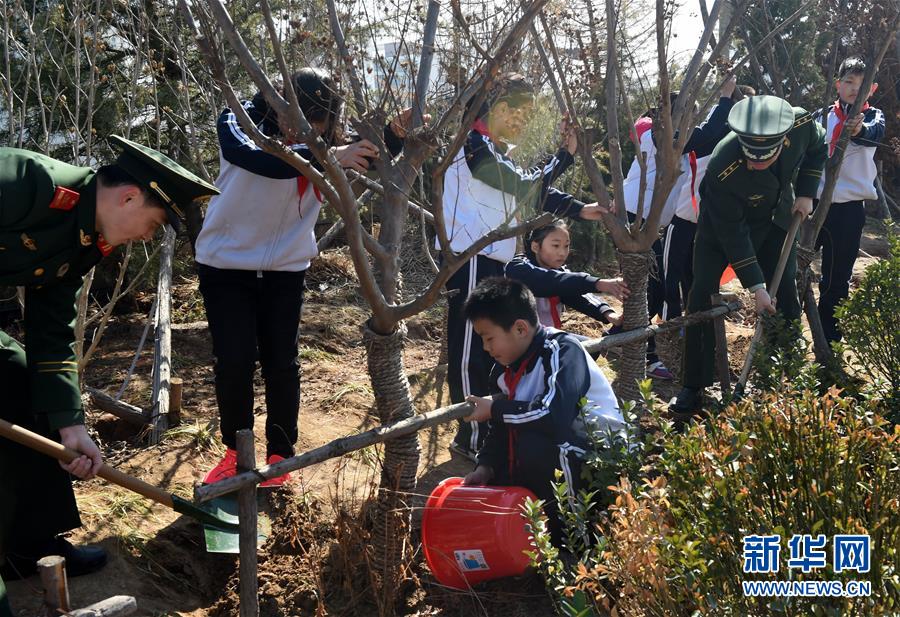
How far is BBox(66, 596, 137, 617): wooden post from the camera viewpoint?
2227 millimetres

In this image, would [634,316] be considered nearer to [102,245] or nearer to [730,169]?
[730,169]

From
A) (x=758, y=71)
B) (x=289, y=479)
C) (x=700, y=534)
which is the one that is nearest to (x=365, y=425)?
(x=289, y=479)

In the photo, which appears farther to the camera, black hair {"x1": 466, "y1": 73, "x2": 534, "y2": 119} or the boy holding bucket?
black hair {"x1": 466, "y1": 73, "x2": 534, "y2": 119}

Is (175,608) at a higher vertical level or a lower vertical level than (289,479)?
lower

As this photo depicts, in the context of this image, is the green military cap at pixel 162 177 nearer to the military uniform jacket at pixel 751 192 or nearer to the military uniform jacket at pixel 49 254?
the military uniform jacket at pixel 49 254

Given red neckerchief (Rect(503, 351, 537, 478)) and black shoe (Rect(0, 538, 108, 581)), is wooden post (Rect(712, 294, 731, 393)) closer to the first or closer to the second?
red neckerchief (Rect(503, 351, 537, 478))

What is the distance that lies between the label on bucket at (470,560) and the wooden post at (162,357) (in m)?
1.83

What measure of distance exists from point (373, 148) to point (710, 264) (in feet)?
8.84

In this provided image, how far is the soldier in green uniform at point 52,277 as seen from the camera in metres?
2.77

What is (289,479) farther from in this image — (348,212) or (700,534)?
(700,534)

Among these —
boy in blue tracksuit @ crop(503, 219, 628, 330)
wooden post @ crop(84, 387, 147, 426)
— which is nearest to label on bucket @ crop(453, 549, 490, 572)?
boy in blue tracksuit @ crop(503, 219, 628, 330)

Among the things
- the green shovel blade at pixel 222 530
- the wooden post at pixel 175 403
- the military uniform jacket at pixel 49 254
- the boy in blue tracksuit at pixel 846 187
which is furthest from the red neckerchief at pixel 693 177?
the military uniform jacket at pixel 49 254

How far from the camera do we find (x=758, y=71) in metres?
5.99

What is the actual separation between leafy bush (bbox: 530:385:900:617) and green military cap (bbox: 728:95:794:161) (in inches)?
89.9
